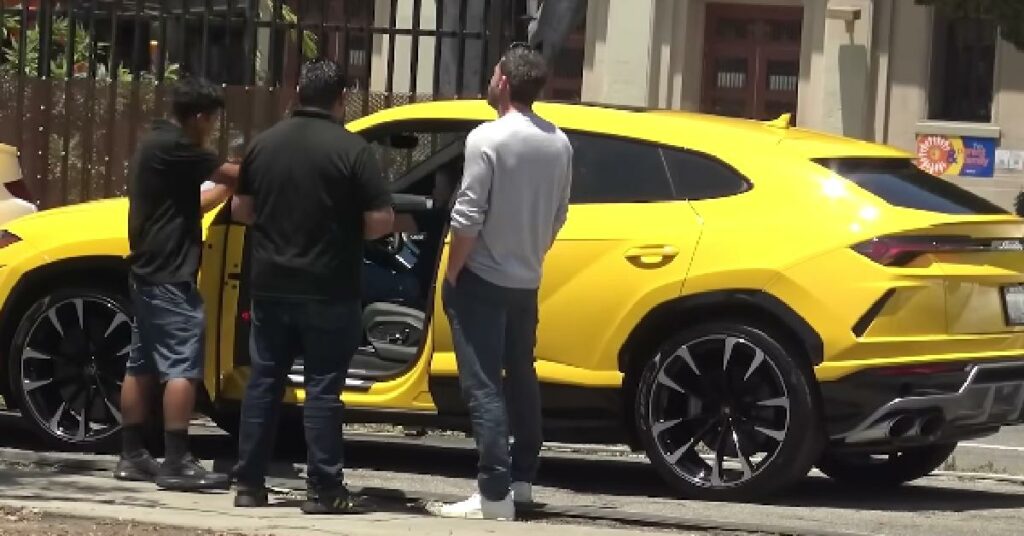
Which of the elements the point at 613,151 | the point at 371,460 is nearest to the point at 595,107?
the point at 613,151

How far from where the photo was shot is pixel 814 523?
8.97 m

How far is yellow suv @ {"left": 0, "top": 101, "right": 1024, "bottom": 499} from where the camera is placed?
923 centimetres

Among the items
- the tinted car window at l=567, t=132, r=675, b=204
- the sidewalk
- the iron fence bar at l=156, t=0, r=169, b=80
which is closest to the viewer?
the sidewalk

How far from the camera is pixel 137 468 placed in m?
9.53

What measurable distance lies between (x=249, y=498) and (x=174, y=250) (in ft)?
4.09

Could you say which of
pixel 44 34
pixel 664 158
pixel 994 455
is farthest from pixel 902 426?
pixel 44 34

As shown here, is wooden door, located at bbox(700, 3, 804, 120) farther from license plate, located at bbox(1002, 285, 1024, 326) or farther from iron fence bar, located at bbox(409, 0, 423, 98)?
license plate, located at bbox(1002, 285, 1024, 326)

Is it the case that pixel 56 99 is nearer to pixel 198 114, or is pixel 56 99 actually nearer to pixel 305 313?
pixel 198 114

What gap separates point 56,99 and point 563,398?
6724 mm

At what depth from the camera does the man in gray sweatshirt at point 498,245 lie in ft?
28.1

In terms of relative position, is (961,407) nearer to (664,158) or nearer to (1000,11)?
(664,158)

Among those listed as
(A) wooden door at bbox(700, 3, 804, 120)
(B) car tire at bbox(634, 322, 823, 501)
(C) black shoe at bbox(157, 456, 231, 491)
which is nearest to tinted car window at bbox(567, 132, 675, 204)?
(B) car tire at bbox(634, 322, 823, 501)

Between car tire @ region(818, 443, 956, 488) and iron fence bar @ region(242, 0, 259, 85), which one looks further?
iron fence bar @ region(242, 0, 259, 85)

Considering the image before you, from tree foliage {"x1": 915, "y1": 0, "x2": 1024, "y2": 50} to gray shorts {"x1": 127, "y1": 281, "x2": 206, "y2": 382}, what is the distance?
1050 cm
